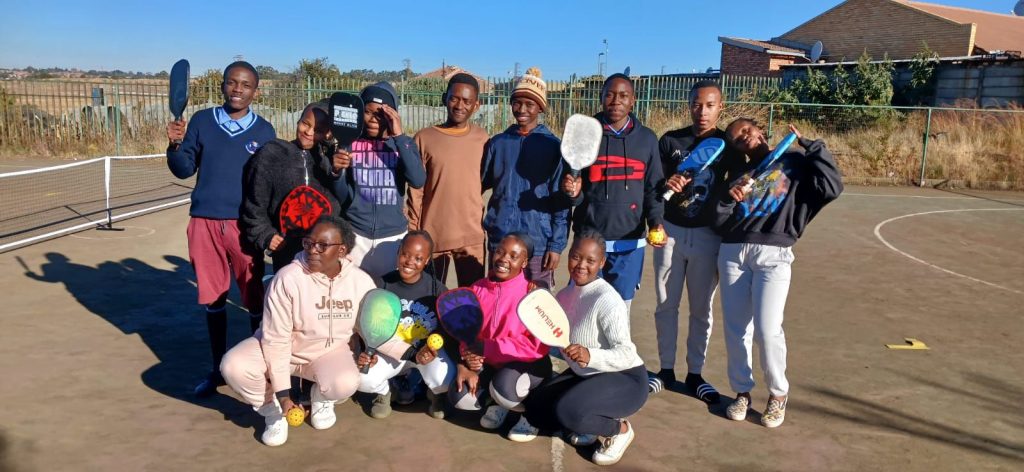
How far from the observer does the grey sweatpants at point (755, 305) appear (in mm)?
4441

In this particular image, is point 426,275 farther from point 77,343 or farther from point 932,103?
point 932,103

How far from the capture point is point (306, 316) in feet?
14.3

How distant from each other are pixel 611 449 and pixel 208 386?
268 cm

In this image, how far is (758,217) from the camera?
4453 millimetres

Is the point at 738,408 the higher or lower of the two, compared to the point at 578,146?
lower

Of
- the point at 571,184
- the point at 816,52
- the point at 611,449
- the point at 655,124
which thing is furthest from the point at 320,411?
the point at 816,52

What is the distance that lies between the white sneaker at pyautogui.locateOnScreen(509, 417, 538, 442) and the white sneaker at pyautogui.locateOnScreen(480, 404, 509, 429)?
0.12 m

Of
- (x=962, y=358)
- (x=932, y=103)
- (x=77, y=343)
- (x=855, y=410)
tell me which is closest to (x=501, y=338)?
(x=855, y=410)

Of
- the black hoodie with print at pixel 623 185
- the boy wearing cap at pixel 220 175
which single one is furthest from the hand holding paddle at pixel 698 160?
the boy wearing cap at pixel 220 175

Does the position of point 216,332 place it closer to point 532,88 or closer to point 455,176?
point 455,176

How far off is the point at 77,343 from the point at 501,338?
3.61m

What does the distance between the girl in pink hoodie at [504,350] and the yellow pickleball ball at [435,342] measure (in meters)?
0.15

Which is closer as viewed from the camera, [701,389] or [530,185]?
[530,185]

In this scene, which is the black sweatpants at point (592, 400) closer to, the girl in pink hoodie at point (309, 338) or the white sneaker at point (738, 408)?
the white sneaker at point (738, 408)
